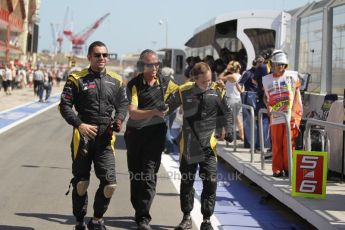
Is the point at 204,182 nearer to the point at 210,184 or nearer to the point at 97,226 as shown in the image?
the point at 210,184

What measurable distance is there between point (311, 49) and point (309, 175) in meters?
4.95

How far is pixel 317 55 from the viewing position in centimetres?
1097

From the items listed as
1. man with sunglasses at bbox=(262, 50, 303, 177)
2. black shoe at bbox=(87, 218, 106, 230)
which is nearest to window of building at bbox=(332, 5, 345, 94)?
man with sunglasses at bbox=(262, 50, 303, 177)

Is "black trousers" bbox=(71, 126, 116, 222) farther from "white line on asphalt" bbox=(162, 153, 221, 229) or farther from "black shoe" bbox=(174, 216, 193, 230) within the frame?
"white line on asphalt" bbox=(162, 153, 221, 229)

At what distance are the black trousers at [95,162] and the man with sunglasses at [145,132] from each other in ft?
1.24

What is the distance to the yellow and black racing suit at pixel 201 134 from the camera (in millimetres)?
6594

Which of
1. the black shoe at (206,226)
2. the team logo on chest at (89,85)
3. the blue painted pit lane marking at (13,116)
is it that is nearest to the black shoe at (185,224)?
the black shoe at (206,226)

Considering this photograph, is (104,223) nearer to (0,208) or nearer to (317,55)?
(0,208)

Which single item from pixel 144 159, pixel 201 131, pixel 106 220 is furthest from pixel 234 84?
pixel 144 159

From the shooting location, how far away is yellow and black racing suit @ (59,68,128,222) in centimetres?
627

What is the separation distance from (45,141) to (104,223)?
8526 millimetres

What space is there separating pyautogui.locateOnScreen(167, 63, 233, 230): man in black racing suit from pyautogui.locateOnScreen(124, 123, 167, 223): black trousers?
29 cm

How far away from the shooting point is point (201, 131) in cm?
668

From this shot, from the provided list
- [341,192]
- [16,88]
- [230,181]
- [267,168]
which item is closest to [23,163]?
[230,181]
